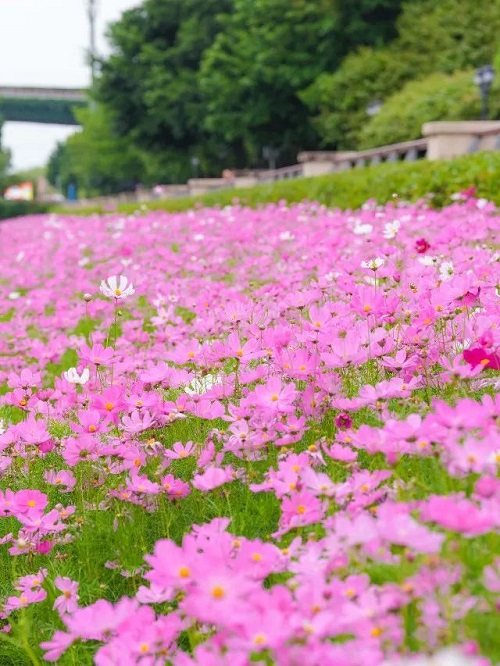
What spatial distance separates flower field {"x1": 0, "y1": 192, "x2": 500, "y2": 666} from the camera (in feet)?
3.91

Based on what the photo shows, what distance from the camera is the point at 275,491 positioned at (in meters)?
2.17

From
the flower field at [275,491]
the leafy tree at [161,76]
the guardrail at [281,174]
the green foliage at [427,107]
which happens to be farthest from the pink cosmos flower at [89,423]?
the leafy tree at [161,76]

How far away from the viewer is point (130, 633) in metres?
1.38

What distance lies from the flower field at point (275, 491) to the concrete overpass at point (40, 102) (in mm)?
100144

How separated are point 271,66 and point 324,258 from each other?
23.9 metres

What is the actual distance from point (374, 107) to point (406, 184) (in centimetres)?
1437

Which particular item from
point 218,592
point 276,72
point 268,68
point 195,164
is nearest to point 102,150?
point 195,164

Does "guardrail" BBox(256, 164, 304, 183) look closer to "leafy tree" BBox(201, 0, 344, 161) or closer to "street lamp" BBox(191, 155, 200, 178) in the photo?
"leafy tree" BBox(201, 0, 344, 161)

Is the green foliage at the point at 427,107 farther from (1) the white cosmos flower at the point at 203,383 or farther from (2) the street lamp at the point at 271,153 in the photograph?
(1) the white cosmos flower at the point at 203,383

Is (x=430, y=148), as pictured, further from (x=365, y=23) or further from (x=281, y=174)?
(x=365, y=23)

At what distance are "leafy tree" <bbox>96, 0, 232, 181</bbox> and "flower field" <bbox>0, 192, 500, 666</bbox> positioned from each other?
29713 millimetres

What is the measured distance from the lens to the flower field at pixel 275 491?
1.19 m

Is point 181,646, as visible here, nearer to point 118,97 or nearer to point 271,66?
point 271,66

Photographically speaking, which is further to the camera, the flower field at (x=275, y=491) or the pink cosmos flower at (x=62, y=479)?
the pink cosmos flower at (x=62, y=479)
